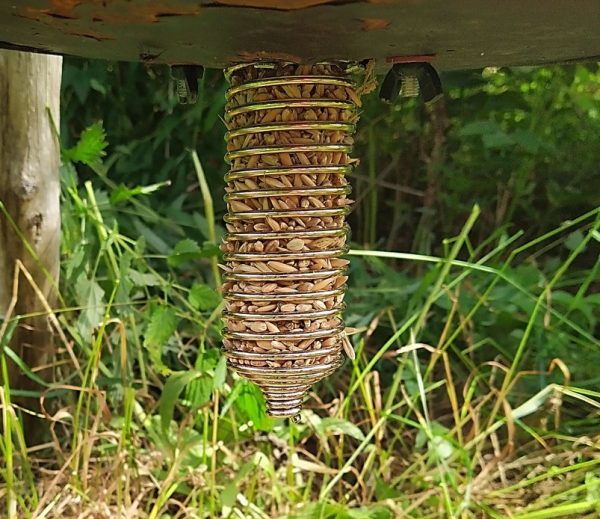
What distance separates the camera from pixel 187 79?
0.47 metres

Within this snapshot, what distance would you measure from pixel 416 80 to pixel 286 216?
0.37 ft

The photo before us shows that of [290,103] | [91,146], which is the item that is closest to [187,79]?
[290,103]

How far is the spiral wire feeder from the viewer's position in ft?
1.43

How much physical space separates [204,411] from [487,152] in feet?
2.15

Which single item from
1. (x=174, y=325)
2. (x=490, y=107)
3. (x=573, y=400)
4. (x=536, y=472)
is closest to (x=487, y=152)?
(x=490, y=107)

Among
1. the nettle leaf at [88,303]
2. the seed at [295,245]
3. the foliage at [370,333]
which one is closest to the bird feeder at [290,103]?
the seed at [295,245]

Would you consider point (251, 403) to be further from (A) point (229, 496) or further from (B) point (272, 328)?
(B) point (272, 328)

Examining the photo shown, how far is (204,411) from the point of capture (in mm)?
783

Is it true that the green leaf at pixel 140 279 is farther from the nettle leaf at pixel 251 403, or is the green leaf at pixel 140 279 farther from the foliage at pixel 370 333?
the nettle leaf at pixel 251 403

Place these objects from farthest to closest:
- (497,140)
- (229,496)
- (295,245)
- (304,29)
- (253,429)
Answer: (497,140) < (253,429) < (229,496) < (295,245) < (304,29)

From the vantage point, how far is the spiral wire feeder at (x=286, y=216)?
17.1 inches

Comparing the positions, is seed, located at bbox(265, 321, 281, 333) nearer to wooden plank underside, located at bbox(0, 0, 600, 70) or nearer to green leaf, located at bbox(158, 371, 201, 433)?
wooden plank underside, located at bbox(0, 0, 600, 70)

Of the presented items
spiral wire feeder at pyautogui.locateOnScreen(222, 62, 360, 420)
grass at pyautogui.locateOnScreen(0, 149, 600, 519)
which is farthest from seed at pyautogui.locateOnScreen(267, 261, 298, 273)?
grass at pyautogui.locateOnScreen(0, 149, 600, 519)

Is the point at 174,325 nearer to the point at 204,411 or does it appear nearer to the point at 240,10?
the point at 204,411
